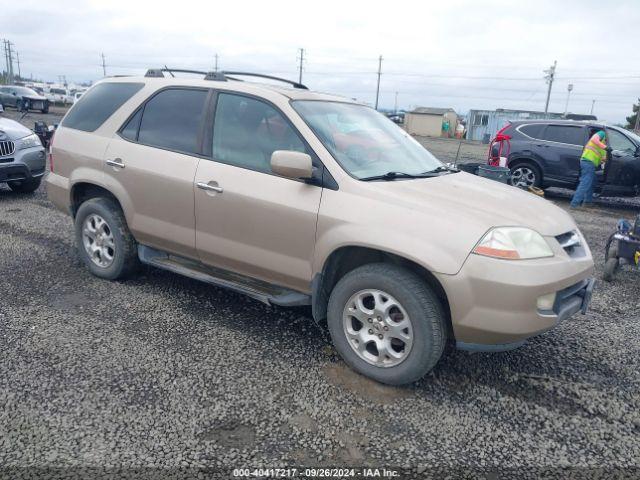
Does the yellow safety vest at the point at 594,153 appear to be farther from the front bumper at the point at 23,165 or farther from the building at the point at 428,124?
the building at the point at 428,124

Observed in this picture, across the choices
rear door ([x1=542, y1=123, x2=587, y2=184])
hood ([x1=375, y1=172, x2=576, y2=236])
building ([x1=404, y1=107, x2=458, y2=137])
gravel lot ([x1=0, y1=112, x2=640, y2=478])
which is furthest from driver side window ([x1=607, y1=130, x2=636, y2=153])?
building ([x1=404, y1=107, x2=458, y2=137])

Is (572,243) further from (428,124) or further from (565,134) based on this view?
(428,124)

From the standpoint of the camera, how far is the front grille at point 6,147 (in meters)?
7.44

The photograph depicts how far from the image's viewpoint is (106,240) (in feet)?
14.7

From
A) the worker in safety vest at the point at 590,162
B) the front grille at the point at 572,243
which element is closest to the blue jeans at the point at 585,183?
the worker in safety vest at the point at 590,162

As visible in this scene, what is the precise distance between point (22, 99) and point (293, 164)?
3431 cm

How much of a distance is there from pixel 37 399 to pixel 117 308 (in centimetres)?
129

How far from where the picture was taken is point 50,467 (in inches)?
92.0

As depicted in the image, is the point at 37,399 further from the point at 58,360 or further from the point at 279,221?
the point at 279,221

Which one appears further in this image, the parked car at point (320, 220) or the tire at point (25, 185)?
the tire at point (25, 185)

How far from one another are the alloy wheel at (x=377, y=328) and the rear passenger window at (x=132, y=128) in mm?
2419

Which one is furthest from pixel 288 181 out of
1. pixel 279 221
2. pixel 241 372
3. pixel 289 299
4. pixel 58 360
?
pixel 58 360

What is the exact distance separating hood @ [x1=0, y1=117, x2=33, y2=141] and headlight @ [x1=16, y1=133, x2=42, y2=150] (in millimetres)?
61

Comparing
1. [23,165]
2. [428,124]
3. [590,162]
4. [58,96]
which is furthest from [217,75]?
[58,96]
